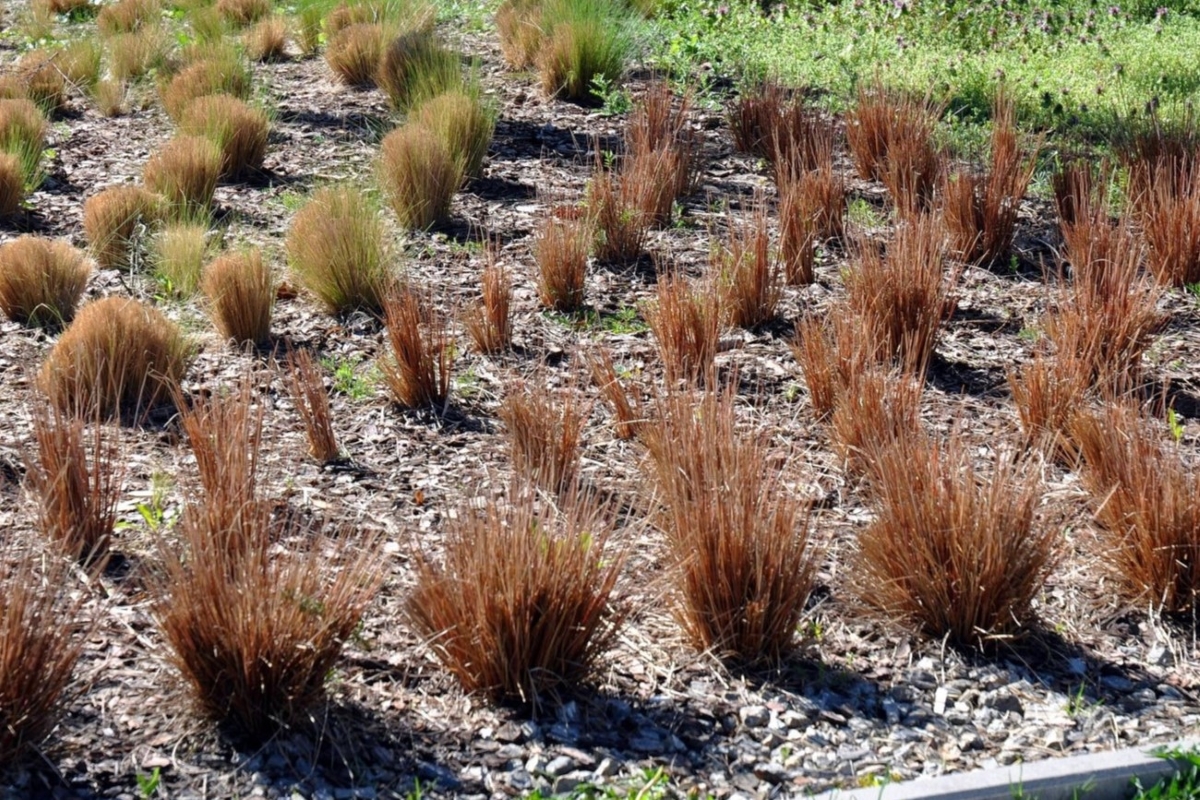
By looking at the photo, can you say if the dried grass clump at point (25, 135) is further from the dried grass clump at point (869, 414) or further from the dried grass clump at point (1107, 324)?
the dried grass clump at point (1107, 324)

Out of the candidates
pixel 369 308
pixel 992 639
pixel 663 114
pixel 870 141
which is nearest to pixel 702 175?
pixel 663 114

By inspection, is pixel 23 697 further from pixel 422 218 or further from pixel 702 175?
pixel 702 175

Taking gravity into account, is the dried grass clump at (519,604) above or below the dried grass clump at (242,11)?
below

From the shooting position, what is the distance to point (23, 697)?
2.84m

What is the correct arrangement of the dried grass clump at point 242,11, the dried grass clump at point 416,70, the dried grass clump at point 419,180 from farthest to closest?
the dried grass clump at point 242,11
the dried grass clump at point 416,70
the dried grass clump at point 419,180

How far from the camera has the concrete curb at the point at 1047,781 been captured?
2.79 meters

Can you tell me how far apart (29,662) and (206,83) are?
19.6ft

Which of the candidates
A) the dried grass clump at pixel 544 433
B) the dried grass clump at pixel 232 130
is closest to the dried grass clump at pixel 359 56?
the dried grass clump at pixel 232 130

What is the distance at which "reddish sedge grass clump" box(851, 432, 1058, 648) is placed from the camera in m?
3.29

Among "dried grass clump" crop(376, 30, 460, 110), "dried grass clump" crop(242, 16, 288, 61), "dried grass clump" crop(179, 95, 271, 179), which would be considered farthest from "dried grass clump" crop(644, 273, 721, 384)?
"dried grass clump" crop(242, 16, 288, 61)

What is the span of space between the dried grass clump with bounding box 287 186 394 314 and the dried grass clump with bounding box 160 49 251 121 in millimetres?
2772

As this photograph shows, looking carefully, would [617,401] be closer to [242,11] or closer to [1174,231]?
[1174,231]

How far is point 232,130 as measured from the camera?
708 centimetres

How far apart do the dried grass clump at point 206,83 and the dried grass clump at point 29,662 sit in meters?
5.47
